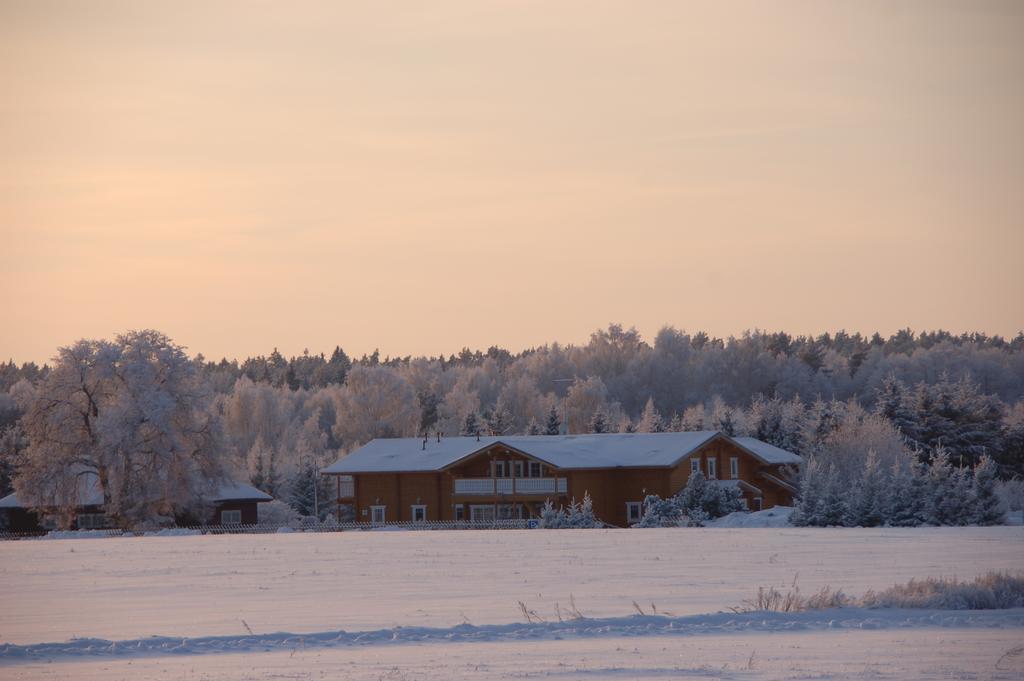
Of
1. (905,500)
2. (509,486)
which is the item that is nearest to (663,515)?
(905,500)

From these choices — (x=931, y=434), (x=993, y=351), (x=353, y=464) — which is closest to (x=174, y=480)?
(x=353, y=464)

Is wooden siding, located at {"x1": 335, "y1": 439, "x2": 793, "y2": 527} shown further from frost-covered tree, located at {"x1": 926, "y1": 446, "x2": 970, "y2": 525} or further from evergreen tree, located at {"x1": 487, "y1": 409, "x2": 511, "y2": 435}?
evergreen tree, located at {"x1": 487, "y1": 409, "x2": 511, "y2": 435}

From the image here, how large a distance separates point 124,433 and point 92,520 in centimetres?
808

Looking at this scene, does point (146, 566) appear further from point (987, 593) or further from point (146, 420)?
point (146, 420)

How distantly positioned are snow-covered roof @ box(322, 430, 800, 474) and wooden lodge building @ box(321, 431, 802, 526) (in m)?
0.06

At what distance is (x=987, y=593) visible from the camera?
2369cm

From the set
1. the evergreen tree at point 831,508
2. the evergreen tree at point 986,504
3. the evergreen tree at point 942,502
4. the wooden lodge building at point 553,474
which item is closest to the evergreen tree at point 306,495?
the wooden lodge building at point 553,474

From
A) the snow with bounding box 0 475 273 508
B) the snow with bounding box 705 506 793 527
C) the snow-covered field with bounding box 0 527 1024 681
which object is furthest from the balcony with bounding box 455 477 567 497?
the snow-covered field with bounding box 0 527 1024 681

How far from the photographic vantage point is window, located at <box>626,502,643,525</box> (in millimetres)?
74688

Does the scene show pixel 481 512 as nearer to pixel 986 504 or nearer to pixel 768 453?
pixel 768 453

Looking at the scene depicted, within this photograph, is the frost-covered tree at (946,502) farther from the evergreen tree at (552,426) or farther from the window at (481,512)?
the evergreen tree at (552,426)

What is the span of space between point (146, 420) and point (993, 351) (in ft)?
421

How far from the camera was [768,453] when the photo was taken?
258 ft

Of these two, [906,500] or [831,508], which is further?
[831,508]
